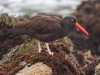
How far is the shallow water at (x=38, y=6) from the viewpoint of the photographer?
1406 inches

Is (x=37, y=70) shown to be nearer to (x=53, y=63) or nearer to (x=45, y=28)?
(x=53, y=63)

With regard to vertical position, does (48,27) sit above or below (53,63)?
above

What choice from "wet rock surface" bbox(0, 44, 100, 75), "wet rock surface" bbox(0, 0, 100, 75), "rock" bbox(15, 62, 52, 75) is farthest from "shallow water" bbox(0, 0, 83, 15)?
"rock" bbox(15, 62, 52, 75)

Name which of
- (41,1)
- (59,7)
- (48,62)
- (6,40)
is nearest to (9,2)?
(41,1)

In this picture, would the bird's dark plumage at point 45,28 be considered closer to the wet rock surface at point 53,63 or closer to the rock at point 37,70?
the wet rock surface at point 53,63

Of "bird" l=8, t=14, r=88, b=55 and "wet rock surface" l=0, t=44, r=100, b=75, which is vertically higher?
"bird" l=8, t=14, r=88, b=55

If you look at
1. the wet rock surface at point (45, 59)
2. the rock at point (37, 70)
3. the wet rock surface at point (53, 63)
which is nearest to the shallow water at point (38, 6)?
the wet rock surface at point (45, 59)

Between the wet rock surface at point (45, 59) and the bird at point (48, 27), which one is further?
the bird at point (48, 27)

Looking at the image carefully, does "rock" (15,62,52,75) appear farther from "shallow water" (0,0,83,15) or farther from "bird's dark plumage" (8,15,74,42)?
"shallow water" (0,0,83,15)

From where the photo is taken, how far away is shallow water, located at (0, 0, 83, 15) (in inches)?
1406

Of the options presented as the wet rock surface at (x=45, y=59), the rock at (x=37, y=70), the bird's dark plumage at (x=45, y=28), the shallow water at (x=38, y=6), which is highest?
the bird's dark plumage at (x=45, y=28)

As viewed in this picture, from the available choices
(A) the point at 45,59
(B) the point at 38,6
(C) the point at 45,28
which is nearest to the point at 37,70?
(A) the point at 45,59

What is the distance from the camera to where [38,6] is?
39.2 m

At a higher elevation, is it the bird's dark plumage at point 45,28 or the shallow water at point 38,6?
the bird's dark plumage at point 45,28
